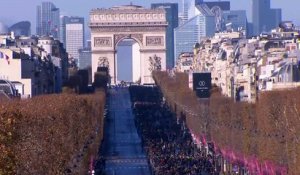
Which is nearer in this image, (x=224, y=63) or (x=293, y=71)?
(x=293, y=71)

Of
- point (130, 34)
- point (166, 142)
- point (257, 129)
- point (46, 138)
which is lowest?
point (166, 142)

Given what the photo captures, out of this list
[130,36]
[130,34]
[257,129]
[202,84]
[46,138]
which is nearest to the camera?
[46,138]

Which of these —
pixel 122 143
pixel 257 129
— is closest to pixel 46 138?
pixel 257 129

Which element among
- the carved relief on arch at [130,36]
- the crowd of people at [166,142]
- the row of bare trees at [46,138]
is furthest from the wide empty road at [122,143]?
the carved relief on arch at [130,36]

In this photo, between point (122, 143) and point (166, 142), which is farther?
point (122, 143)

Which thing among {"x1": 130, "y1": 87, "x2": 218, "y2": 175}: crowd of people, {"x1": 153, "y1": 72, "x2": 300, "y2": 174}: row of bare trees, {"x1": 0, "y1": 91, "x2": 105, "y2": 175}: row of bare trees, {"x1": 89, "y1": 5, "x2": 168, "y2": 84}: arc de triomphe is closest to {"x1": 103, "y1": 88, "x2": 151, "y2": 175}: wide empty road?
{"x1": 130, "y1": 87, "x2": 218, "y2": 175}: crowd of people

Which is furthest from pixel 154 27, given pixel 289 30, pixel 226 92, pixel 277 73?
pixel 277 73

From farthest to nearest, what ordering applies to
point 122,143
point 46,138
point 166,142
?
1. point 122,143
2. point 166,142
3. point 46,138

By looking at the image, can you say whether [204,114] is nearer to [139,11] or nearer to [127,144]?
[127,144]

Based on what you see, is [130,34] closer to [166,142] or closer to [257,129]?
[166,142]
